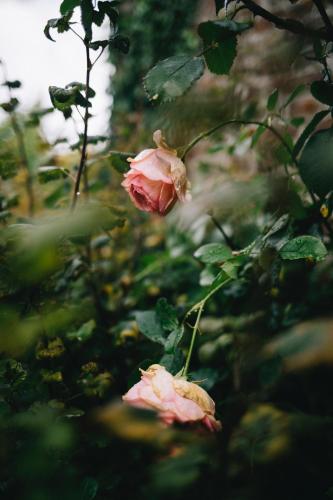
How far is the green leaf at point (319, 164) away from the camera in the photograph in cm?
44

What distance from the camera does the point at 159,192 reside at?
514mm

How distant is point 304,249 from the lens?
19.1 inches

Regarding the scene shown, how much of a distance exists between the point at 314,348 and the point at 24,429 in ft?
0.65

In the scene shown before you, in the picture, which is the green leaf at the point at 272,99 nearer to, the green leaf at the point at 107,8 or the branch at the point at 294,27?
the branch at the point at 294,27

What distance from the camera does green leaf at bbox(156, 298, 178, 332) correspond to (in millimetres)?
586

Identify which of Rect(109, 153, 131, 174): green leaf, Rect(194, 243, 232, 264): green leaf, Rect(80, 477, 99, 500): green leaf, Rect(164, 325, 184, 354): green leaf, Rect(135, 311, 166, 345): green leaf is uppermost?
Rect(109, 153, 131, 174): green leaf

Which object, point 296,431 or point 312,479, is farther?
point 312,479

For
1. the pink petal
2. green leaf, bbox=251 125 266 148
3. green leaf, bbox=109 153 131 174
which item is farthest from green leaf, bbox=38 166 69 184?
green leaf, bbox=251 125 266 148

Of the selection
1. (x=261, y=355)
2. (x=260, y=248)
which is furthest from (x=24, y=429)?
(x=260, y=248)

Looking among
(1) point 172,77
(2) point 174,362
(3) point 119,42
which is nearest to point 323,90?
(1) point 172,77

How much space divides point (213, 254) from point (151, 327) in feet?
0.53

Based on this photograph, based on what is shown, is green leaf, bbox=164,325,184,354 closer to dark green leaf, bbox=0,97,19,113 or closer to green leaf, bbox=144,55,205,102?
green leaf, bbox=144,55,205,102

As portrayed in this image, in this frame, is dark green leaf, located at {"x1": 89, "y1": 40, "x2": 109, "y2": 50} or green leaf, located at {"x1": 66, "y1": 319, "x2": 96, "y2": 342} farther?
green leaf, located at {"x1": 66, "y1": 319, "x2": 96, "y2": 342}

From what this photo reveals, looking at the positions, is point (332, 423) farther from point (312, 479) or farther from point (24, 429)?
point (24, 429)
